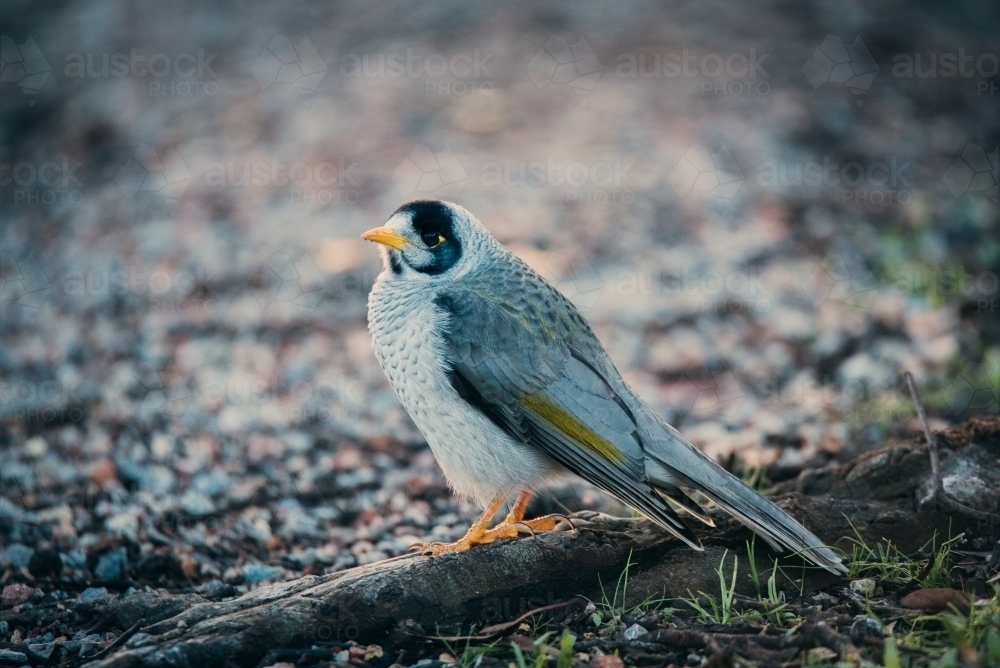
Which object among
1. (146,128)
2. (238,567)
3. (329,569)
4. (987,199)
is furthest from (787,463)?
(146,128)

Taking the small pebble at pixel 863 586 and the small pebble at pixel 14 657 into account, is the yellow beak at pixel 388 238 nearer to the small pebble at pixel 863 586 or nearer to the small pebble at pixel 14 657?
the small pebble at pixel 14 657

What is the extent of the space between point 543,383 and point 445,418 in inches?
21.2

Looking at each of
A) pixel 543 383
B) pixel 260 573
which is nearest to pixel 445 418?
pixel 543 383

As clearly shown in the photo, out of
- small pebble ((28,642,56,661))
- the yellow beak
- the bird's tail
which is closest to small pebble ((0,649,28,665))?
small pebble ((28,642,56,661))

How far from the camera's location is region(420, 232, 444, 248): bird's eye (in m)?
5.29

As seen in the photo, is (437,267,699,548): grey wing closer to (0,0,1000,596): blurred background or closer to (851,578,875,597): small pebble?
(851,578,875,597): small pebble

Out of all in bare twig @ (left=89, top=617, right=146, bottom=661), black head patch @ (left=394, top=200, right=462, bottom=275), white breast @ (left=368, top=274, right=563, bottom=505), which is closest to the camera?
bare twig @ (left=89, top=617, right=146, bottom=661)

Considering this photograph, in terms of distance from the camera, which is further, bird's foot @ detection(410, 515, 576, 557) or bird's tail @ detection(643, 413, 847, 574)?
bird's foot @ detection(410, 515, 576, 557)

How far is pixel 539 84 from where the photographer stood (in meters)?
12.8

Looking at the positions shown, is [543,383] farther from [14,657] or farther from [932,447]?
A: [14,657]

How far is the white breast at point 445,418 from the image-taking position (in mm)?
4922

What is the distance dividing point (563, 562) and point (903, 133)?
8848mm

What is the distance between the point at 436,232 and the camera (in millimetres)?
5281

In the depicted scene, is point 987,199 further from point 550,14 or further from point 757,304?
point 550,14
